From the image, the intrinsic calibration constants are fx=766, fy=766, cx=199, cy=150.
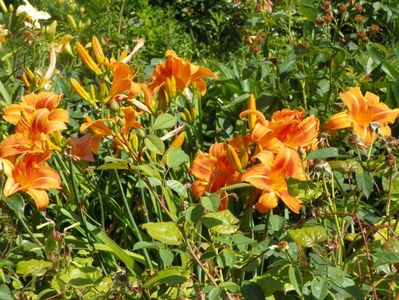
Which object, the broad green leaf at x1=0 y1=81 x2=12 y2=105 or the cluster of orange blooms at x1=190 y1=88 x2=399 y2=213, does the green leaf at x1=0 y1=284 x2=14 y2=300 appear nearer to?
the cluster of orange blooms at x1=190 y1=88 x2=399 y2=213

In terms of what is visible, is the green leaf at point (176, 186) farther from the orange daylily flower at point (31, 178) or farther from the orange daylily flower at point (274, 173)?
the orange daylily flower at point (31, 178)

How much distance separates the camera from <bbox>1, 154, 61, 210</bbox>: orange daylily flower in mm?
1545

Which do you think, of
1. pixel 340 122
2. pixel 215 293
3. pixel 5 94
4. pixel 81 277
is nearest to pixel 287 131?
pixel 340 122

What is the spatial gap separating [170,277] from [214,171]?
10.5 inches

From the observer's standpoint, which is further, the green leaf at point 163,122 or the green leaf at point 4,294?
the green leaf at point 163,122

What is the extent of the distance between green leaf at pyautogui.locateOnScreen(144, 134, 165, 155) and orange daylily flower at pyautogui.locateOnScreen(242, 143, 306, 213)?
0.17 m

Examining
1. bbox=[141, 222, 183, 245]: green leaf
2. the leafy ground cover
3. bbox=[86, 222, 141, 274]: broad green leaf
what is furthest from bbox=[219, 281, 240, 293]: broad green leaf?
bbox=[86, 222, 141, 274]: broad green leaf

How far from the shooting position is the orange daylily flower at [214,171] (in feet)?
5.06

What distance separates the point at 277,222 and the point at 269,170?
0.41ft

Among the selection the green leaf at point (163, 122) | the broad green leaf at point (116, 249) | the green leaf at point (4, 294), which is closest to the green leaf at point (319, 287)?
the green leaf at point (163, 122)

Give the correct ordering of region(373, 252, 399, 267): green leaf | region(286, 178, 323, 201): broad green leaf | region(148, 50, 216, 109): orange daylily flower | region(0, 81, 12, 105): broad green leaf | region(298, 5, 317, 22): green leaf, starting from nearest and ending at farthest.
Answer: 1. region(373, 252, 399, 267): green leaf
2. region(286, 178, 323, 201): broad green leaf
3. region(148, 50, 216, 109): orange daylily flower
4. region(0, 81, 12, 105): broad green leaf
5. region(298, 5, 317, 22): green leaf

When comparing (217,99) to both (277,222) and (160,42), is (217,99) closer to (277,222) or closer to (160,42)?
(277,222)

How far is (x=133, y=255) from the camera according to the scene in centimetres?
192

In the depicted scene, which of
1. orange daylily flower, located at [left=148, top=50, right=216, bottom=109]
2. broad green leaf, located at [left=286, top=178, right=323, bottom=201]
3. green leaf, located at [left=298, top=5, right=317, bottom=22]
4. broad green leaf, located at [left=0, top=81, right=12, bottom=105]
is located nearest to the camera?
broad green leaf, located at [left=286, top=178, right=323, bottom=201]
